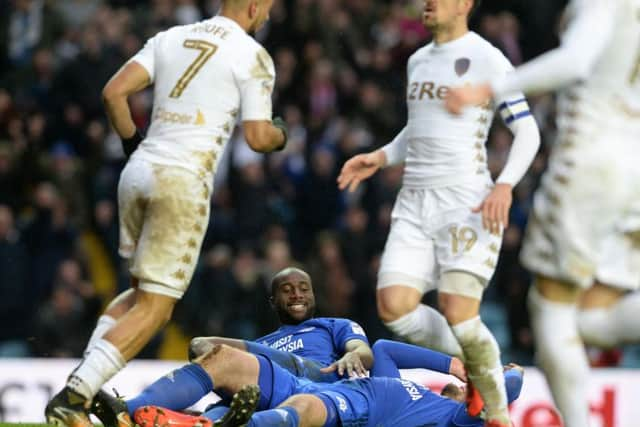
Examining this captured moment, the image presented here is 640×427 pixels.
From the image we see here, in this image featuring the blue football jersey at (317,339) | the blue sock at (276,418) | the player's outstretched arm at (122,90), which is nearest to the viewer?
the blue sock at (276,418)

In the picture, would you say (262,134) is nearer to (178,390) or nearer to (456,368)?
(178,390)

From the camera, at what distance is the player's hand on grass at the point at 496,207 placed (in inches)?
308

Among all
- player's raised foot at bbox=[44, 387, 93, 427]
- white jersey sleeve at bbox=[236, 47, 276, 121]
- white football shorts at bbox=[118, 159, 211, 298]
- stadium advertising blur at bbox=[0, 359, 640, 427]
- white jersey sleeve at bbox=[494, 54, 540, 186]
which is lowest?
stadium advertising blur at bbox=[0, 359, 640, 427]

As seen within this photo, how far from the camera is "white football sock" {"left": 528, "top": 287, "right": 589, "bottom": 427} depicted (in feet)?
22.5

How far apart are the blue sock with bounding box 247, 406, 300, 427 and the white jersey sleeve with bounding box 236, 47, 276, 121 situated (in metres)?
1.56

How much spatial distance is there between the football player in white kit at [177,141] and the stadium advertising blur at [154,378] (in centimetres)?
424

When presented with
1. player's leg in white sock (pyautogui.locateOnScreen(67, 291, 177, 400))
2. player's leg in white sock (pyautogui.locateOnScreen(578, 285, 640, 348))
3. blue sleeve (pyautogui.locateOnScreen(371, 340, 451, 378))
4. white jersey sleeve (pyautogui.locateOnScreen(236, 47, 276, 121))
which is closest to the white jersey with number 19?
white jersey sleeve (pyautogui.locateOnScreen(236, 47, 276, 121))

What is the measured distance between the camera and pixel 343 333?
9.59 meters

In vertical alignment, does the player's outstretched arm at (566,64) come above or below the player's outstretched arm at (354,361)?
above

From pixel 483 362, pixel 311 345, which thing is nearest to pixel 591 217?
pixel 483 362

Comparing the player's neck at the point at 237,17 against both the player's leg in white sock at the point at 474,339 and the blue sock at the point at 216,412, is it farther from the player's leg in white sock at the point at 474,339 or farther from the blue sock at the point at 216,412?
the blue sock at the point at 216,412

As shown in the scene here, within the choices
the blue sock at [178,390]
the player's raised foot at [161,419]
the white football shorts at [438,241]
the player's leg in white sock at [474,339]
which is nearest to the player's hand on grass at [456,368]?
the white football shorts at [438,241]

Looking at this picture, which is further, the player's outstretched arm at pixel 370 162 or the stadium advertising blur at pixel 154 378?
the stadium advertising blur at pixel 154 378

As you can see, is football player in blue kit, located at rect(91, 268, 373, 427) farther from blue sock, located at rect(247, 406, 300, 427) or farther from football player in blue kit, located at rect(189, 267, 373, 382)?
blue sock, located at rect(247, 406, 300, 427)
